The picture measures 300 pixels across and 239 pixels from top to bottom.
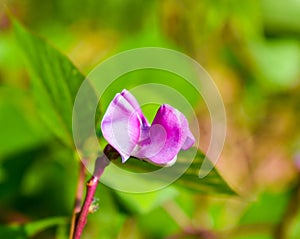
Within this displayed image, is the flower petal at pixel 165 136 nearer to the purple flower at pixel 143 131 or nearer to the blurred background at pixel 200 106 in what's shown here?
the purple flower at pixel 143 131

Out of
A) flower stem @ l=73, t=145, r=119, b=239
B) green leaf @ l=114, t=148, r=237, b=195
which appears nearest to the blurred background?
green leaf @ l=114, t=148, r=237, b=195

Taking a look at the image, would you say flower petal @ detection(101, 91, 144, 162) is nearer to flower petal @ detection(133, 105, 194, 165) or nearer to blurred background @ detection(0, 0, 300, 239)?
flower petal @ detection(133, 105, 194, 165)

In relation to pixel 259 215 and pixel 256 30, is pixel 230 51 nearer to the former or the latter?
pixel 256 30

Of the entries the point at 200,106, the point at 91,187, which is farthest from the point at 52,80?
the point at 200,106

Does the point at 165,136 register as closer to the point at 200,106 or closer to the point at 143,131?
the point at 143,131

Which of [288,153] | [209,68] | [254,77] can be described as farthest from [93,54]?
[288,153]
